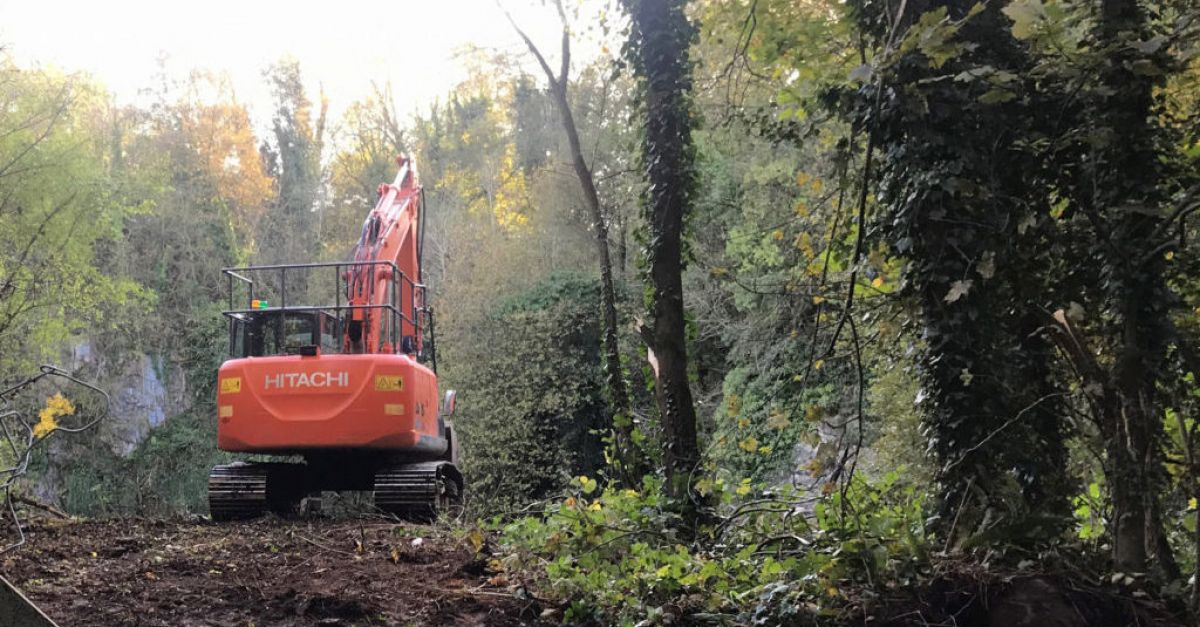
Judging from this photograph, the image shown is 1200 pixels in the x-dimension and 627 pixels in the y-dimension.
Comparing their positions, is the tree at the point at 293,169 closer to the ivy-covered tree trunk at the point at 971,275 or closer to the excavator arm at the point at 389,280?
the excavator arm at the point at 389,280

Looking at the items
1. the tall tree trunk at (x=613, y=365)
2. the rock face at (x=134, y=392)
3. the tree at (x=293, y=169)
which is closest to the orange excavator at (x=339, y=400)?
the tall tree trunk at (x=613, y=365)

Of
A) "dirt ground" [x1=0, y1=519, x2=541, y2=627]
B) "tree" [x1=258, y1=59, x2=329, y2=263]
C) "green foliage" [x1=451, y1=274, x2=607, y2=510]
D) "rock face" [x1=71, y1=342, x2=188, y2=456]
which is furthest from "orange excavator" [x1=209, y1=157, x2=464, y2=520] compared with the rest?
"tree" [x1=258, y1=59, x2=329, y2=263]

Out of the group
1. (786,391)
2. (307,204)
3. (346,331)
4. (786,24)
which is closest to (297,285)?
(307,204)

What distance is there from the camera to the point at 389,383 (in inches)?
402

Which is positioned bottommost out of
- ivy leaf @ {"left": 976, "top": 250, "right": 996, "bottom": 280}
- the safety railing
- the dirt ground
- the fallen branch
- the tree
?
the fallen branch

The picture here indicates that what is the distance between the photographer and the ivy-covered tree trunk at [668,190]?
6.94 metres

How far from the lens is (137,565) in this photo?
623 centimetres

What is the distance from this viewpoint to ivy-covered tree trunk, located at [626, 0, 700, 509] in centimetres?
694

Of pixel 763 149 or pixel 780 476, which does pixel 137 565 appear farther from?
pixel 763 149

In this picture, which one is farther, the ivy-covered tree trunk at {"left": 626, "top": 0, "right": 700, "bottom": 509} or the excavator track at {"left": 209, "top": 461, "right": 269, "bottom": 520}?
the excavator track at {"left": 209, "top": 461, "right": 269, "bottom": 520}

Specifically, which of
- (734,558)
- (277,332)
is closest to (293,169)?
(277,332)

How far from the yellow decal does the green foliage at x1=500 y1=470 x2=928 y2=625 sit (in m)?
4.17

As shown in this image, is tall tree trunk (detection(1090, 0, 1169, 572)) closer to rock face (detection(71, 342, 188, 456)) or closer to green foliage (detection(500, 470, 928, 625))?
green foliage (detection(500, 470, 928, 625))

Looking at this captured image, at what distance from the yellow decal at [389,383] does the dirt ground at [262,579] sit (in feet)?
6.66
